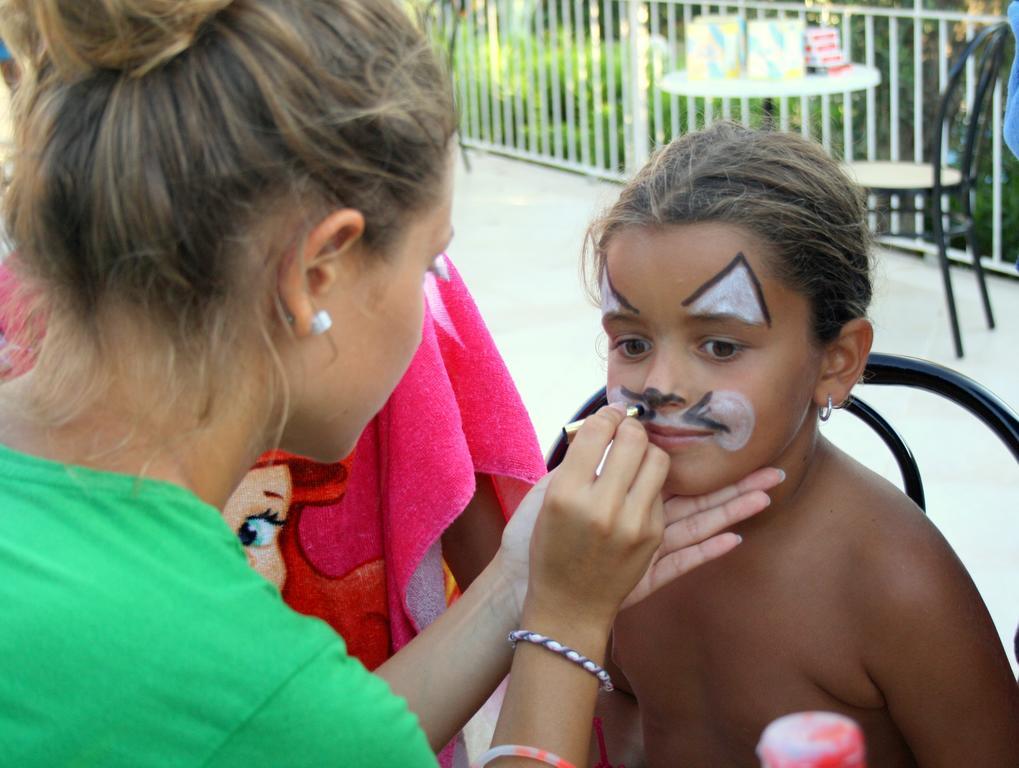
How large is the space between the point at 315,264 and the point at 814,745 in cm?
55

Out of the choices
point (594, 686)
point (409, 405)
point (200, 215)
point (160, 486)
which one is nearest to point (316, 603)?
point (409, 405)

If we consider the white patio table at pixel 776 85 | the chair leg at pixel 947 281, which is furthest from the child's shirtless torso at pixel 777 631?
the white patio table at pixel 776 85

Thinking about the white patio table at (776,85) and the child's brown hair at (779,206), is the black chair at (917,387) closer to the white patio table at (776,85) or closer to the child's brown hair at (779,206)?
the child's brown hair at (779,206)

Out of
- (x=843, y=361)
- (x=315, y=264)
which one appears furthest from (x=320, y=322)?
(x=843, y=361)

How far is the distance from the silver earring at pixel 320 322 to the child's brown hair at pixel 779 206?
57 cm

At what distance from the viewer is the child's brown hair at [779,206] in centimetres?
147

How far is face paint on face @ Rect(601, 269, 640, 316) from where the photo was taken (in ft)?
4.90

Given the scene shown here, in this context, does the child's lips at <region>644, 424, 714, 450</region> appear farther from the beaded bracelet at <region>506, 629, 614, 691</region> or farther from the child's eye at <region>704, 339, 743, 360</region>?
the beaded bracelet at <region>506, 629, 614, 691</region>

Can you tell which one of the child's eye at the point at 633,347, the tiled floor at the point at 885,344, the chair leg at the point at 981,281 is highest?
the child's eye at the point at 633,347

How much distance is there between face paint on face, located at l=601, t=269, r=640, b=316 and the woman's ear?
53 cm

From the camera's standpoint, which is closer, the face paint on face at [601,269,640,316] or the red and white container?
the red and white container

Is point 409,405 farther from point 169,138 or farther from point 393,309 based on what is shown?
point 169,138

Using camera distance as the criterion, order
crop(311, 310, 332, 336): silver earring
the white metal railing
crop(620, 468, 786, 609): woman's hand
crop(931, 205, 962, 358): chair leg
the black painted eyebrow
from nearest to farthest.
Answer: crop(311, 310, 332, 336): silver earring
crop(620, 468, 786, 609): woman's hand
the black painted eyebrow
crop(931, 205, 962, 358): chair leg
the white metal railing

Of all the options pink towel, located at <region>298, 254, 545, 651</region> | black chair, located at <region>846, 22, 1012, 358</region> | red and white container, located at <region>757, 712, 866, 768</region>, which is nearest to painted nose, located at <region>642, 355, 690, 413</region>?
pink towel, located at <region>298, 254, 545, 651</region>
